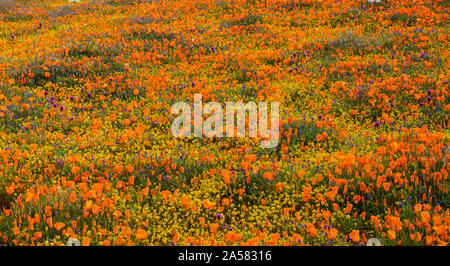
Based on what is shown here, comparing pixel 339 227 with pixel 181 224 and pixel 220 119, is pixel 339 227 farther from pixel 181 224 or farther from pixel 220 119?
pixel 220 119

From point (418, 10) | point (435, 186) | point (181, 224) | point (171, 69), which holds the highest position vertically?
point (418, 10)

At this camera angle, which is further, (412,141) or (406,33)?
(406,33)

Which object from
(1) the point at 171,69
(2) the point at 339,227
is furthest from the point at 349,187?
(1) the point at 171,69

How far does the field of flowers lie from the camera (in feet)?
14.3

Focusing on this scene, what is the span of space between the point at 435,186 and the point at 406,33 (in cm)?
851

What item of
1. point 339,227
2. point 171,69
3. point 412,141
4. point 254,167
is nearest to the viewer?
point 339,227

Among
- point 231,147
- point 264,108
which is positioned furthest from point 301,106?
point 231,147

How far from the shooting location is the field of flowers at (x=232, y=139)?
4.35 metres

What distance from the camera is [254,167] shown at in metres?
5.34

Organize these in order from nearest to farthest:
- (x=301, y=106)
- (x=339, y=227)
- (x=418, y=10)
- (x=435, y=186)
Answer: (x=339, y=227) → (x=435, y=186) → (x=301, y=106) → (x=418, y=10)

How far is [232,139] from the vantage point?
6535 mm
